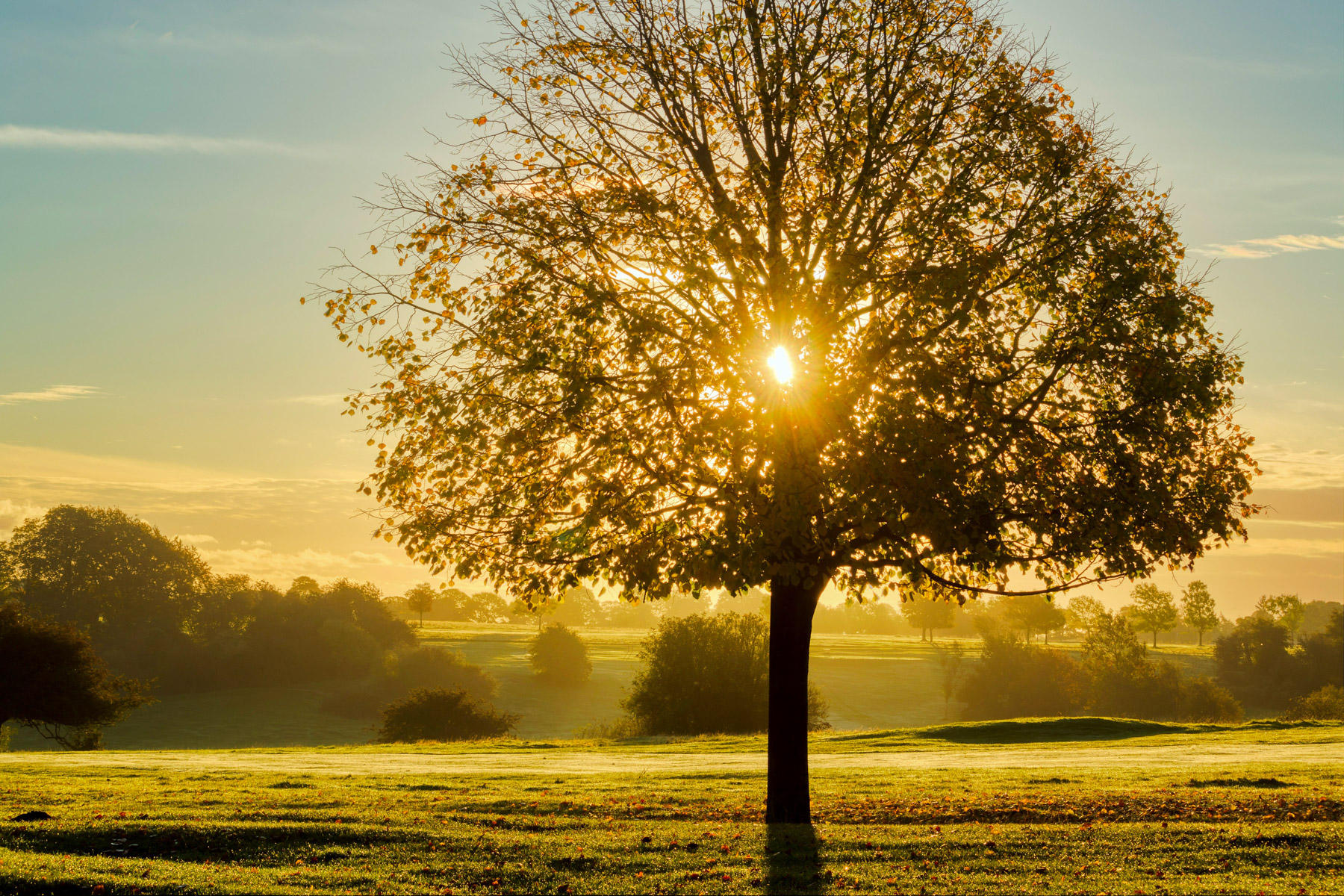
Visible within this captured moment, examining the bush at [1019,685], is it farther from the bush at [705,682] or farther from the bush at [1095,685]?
the bush at [705,682]

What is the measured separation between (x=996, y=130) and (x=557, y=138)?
26.5ft

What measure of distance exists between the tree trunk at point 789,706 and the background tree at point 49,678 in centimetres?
4336

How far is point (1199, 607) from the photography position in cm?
13625

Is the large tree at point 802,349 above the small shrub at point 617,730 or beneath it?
above

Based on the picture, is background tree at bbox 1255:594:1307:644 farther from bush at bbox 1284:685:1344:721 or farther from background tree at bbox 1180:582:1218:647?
bush at bbox 1284:685:1344:721

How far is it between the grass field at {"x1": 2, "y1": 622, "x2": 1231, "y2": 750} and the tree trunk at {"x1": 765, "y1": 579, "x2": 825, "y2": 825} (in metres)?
60.7

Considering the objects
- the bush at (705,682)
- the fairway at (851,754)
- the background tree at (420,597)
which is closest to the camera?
the fairway at (851,754)

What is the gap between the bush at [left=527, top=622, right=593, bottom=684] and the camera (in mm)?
101750

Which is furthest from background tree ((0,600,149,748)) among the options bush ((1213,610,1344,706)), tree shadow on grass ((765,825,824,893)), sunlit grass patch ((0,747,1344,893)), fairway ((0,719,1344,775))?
bush ((1213,610,1344,706))

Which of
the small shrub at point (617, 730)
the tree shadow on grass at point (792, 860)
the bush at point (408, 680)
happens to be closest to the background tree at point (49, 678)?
the small shrub at point (617, 730)

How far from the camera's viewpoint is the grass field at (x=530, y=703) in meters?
74.2

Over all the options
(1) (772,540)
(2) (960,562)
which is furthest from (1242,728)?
(1) (772,540)


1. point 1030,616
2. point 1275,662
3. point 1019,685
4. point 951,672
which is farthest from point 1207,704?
point 1030,616

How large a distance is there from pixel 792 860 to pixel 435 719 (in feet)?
195
